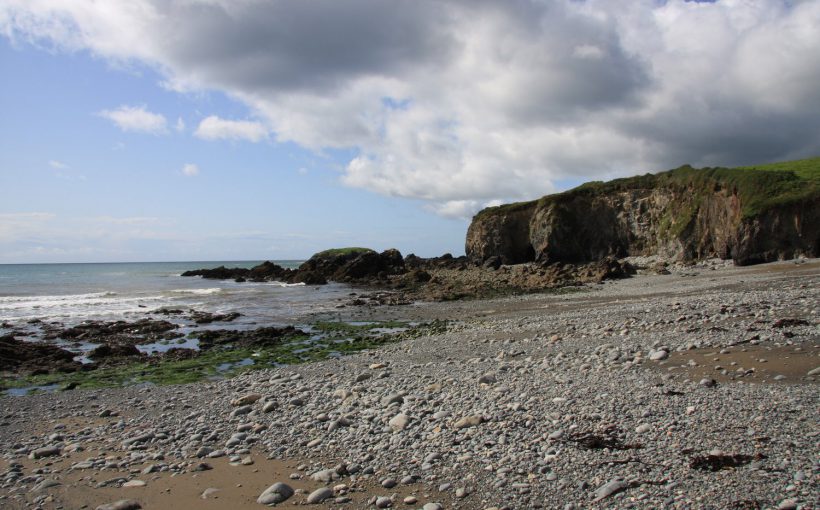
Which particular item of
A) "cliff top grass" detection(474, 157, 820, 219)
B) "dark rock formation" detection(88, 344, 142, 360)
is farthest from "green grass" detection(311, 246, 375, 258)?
"dark rock formation" detection(88, 344, 142, 360)

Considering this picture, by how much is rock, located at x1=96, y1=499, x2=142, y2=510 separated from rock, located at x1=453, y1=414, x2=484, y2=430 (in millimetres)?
4286

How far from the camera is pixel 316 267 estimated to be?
70750 mm

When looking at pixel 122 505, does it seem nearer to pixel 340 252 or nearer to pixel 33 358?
pixel 33 358

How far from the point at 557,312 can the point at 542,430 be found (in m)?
15.9

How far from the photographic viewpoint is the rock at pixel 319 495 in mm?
6004

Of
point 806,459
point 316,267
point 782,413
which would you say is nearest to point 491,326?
point 782,413

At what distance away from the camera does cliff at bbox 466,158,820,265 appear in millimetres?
34125

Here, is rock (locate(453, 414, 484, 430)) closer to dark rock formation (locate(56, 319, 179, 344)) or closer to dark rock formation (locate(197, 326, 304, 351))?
dark rock formation (locate(197, 326, 304, 351))

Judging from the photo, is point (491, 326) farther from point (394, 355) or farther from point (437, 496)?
point (437, 496)

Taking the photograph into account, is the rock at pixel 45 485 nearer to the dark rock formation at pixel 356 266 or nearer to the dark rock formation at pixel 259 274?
the dark rock formation at pixel 356 266

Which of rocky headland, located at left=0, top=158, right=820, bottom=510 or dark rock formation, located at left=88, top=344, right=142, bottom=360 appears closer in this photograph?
rocky headland, located at left=0, top=158, right=820, bottom=510

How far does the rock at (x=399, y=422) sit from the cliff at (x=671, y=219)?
3490cm

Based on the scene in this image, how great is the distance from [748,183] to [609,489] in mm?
40003

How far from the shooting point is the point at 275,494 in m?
6.14
